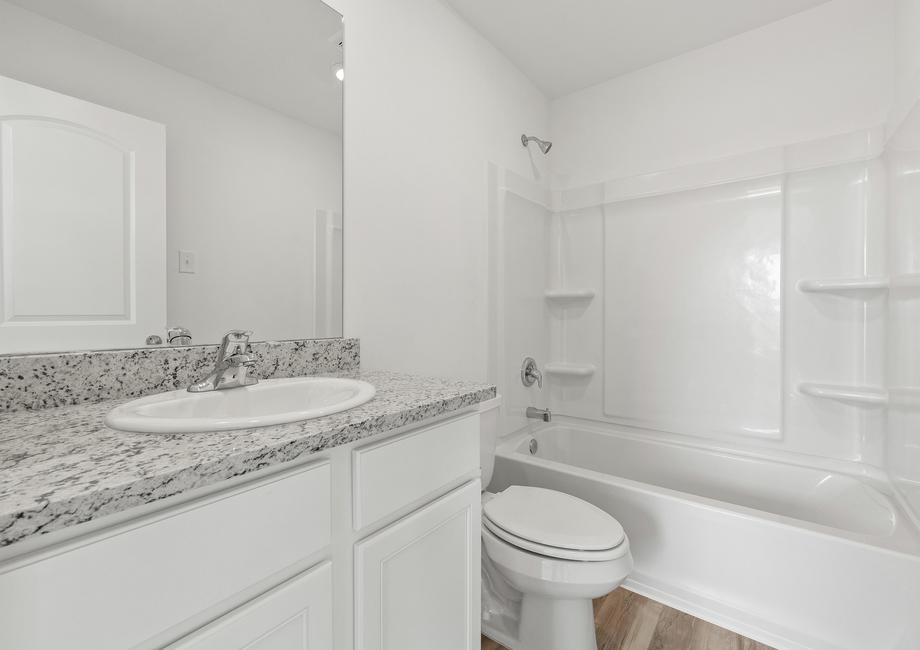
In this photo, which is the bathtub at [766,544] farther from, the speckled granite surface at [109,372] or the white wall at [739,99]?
the white wall at [739,99]

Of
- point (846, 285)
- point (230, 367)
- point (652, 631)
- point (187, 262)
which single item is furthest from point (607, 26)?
point (652, 631)

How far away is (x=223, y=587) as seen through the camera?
1.78ft

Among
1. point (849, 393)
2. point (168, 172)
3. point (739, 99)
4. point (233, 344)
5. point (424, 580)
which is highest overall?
point (739, 99)

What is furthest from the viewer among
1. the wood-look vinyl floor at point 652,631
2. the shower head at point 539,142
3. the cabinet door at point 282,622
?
the shower head at point 539,142

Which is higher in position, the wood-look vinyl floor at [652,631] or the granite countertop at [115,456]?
the granite countertop at [115,456]

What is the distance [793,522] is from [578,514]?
72 cm

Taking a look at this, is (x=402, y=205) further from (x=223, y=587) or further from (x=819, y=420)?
(x=819, y=420)

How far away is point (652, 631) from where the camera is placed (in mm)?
1488

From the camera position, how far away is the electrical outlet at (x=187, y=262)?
1.04 meters

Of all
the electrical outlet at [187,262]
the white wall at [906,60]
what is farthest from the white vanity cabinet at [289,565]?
the white wall at [906,60]

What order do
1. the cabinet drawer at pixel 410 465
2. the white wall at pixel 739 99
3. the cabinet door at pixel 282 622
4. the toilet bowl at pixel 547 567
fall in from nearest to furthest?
the cabinet door at pixel 282 622 → the cabinet drawer at pixel 410 465 → the toilet bowl at pixel 547 567 → the white wall at pixel 739 99

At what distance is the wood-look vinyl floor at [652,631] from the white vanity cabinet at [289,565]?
0.76 meters

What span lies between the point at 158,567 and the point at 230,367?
569 millimetres

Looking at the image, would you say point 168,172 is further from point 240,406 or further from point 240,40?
point 240,406
